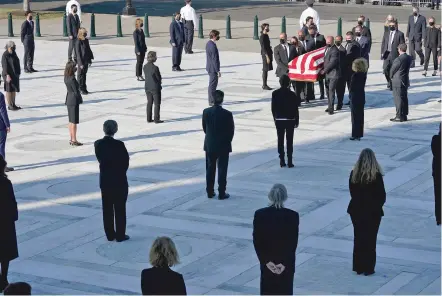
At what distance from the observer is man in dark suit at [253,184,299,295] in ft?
35.5

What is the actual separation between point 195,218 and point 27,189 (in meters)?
3.39

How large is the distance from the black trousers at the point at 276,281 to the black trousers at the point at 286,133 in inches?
302

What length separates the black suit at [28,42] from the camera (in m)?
30.6

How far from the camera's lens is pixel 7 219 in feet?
41.6

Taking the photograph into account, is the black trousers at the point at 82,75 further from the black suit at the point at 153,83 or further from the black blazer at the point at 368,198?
the black blazer at the point at 368,198

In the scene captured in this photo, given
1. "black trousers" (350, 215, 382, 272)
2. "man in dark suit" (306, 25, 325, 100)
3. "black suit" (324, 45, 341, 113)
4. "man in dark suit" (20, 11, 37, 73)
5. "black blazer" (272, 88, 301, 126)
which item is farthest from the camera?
"man in dark suit" (20, 11, 37, 73)

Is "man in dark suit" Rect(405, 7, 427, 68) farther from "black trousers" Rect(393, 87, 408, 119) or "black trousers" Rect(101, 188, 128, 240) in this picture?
"black trousers" Rect(101, 188, 128, 240)

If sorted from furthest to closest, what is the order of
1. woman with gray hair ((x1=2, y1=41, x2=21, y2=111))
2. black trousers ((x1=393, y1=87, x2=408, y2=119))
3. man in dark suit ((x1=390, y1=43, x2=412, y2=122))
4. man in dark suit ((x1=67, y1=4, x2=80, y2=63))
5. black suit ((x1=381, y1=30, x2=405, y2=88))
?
man in dark suit ((x1=67, y1=4, x2=80, y2=63)), black suit ((x1=381, y1=30, x2=405, y2=88)), woman with gray hair ((x1=2, y1=41, x2=21, y2=111)), black trousers ((x1=393, y1=87, x2=408, y2=119)), man in dark suit ((x1=390, y1=43, x2=412, y2=122))

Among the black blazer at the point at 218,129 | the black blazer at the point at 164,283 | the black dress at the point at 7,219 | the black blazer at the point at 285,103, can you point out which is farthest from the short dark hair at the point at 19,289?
the black blazer at the point at 285,103

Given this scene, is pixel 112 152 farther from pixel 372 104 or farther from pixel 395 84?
pixel 372 104

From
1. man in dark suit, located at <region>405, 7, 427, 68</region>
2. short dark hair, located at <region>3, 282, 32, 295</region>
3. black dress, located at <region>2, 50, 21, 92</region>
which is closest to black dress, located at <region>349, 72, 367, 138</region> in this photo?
black dress, located at <region>2, 50, 21, 92</region>

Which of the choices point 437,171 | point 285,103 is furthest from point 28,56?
point 437,171

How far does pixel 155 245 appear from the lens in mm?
9211

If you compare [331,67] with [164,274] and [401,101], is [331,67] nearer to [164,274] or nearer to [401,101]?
[401,101]
